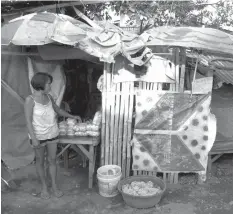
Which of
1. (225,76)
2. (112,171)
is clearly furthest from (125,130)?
(225,76)

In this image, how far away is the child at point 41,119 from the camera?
471 centimetres

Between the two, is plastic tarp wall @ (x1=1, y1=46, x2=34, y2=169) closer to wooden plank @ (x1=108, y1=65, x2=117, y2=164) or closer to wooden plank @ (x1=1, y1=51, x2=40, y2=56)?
wooden plank @ (x1=1, y1=51, x2=40, y2=56)

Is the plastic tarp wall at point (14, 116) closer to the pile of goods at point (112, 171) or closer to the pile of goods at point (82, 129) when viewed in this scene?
the pile of goods at point (82, 129)

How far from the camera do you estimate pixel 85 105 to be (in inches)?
311

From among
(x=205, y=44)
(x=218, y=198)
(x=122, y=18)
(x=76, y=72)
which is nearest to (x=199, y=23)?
(x=122, y=18)

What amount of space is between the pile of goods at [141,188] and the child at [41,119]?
1311 mm

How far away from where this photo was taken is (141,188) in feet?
17.0

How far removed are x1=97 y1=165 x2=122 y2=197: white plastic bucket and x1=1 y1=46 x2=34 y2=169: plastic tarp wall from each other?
1567 mm

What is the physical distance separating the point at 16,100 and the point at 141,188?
2.82m

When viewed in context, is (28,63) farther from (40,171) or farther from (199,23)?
(199,23)

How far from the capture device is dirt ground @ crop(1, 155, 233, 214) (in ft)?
16.5

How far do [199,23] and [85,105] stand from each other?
5934mm

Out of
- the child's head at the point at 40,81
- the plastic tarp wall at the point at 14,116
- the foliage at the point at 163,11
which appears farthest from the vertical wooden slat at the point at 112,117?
the foliage at the point at 163,11

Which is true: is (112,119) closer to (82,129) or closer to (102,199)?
(82,129)
